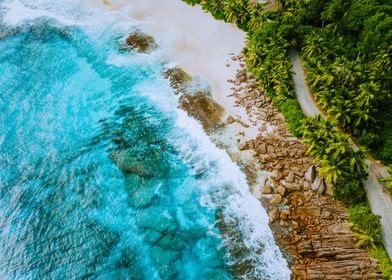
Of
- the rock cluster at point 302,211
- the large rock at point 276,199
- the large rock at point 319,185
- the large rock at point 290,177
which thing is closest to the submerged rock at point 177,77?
the rock cluster at point 302,211

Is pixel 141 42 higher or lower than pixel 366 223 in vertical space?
lower

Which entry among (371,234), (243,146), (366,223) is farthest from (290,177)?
(371,234)

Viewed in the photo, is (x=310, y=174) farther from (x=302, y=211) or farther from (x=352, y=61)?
(x=352, y=61)

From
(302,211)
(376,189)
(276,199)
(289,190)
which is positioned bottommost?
(276,199)

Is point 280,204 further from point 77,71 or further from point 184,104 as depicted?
point 77,71

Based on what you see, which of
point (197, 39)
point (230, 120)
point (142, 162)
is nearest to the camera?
point (142, 162)

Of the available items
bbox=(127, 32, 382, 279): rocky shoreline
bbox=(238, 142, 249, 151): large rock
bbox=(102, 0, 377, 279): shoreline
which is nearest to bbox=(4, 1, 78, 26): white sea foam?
bbox=(102, 0, 377, 279): shoreline

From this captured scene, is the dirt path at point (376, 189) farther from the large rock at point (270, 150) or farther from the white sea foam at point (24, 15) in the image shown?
the white sea foam at point (24, 15)
